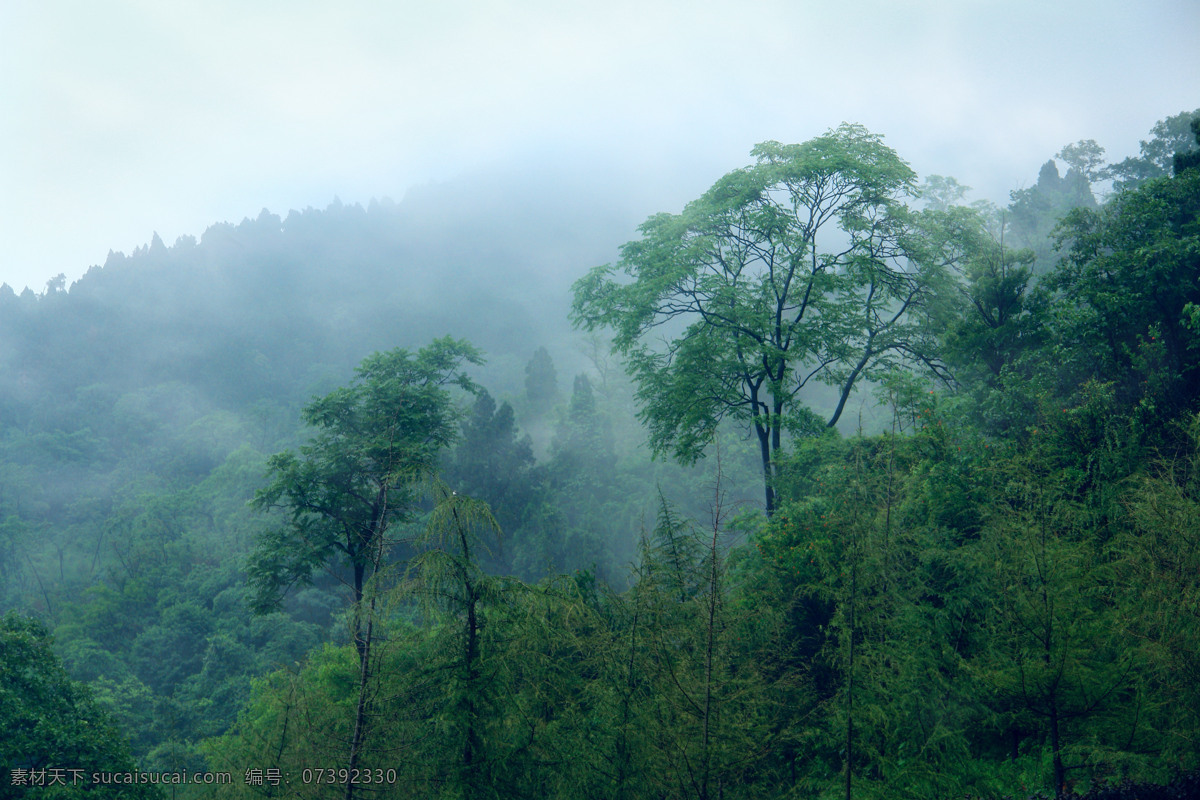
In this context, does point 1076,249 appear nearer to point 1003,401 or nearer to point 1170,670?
point 1003,401

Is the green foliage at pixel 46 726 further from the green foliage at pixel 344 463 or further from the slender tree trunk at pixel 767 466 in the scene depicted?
the slender tree trunk at pixel 767 466

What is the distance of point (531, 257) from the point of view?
614 ft

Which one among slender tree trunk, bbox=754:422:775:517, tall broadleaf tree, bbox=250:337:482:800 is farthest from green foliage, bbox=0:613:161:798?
slender tree trunk, bbox=754:422:775:517

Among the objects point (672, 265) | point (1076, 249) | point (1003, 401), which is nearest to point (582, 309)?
point (672, 265)

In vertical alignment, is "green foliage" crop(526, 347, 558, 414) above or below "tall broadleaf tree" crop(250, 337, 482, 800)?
above

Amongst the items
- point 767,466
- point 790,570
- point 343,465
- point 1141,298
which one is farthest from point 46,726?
point 1141,298

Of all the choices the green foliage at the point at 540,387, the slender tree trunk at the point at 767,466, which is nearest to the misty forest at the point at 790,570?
the slender tree trunk at the point at 767,466

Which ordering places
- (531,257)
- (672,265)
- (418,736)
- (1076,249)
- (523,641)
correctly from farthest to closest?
(531,257)
(672,265)
(1076,249)
(523,641)
(418,736)

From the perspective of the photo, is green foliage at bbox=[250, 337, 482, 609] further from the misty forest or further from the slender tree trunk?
the slender tree trunk

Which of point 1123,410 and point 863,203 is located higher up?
point 863,203

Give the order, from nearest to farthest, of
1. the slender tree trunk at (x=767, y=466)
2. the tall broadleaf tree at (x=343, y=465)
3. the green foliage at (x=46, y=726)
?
the green foliage at (x=46, y=726)
the slender tree trunk at (x=767, y=466)
the tall broadleaf tree at (x=343, y=465)

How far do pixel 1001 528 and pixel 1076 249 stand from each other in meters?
8.06

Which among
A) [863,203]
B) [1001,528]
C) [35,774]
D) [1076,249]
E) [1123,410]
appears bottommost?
[35,774]

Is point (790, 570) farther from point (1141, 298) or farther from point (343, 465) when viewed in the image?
point (343, 465)
